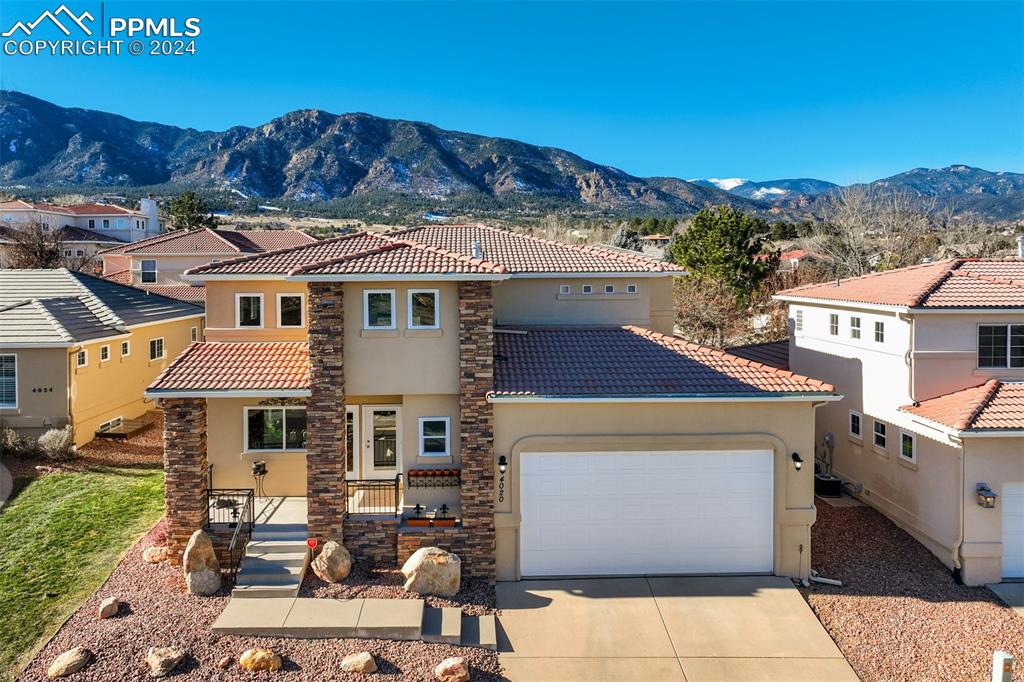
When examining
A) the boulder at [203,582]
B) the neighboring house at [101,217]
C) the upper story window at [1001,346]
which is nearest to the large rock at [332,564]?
the boulder at [203,582]

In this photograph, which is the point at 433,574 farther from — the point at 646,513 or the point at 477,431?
the point at 646,513

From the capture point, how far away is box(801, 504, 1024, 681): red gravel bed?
31.0 ft

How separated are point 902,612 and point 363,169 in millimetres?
96161

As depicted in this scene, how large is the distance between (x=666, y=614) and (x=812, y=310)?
1140 cm

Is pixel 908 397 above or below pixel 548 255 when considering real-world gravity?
below

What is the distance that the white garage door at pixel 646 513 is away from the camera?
12.0 meters

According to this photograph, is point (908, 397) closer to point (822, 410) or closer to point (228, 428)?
point (822, 410)

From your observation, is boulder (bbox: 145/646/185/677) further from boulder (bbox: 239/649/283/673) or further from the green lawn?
the green lawn

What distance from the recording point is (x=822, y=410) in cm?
1830

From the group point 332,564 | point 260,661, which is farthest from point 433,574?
point 260,661

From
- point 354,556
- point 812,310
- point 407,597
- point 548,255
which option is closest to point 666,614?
point 407,597

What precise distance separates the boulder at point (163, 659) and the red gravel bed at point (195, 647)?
97mm

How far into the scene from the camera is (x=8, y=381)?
18.1 meters

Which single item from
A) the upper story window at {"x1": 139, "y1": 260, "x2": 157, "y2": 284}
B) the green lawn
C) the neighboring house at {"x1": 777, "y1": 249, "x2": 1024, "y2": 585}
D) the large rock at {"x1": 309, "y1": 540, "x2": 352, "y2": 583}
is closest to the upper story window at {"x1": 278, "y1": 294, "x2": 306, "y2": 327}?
the green lawn
